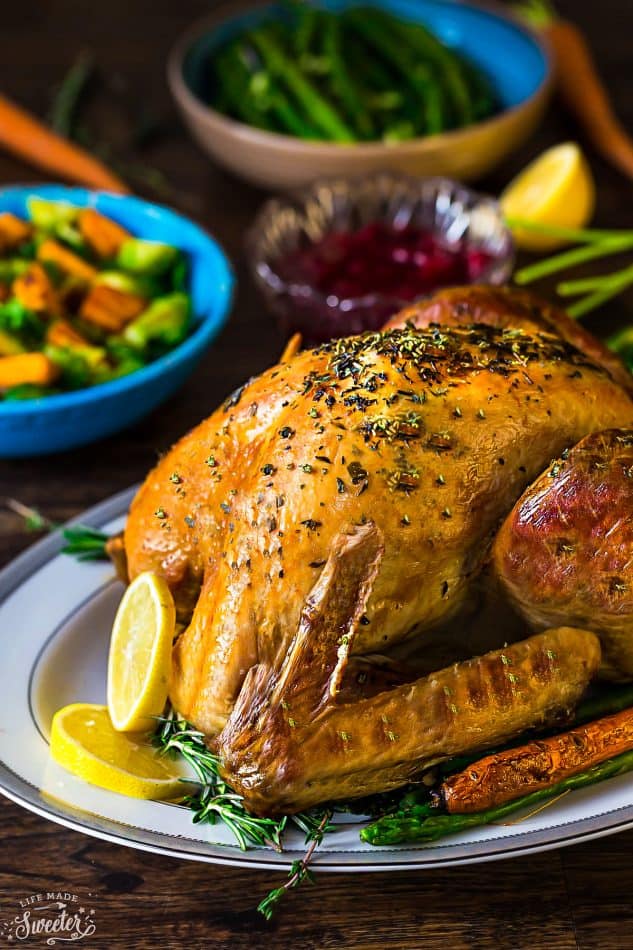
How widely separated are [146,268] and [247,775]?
5.22 feet

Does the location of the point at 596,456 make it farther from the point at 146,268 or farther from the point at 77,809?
the point at 146,268

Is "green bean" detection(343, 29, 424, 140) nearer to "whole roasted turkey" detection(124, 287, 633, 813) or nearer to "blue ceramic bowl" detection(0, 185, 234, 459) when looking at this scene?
"blue ceramic bowl" detection(0, 185, 234, 459)

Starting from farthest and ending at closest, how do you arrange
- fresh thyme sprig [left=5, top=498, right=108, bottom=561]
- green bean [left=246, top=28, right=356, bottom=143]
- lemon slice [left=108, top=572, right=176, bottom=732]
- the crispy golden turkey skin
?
green bean [left=246, top=28, right=356, bottom=143], fresh thyme sprig [left=5, top=498, right=108, bottom=561], lemon slice [left=108, top=572, right=176, bottom=732], the crispy golden turkey skin

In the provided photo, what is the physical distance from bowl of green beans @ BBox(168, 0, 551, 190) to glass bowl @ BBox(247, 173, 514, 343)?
0.07 meters

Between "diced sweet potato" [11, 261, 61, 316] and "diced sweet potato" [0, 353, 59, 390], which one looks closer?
"diced sweet potato" [0, 353, 59, 390]

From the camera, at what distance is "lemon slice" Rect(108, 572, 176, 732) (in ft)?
5.44

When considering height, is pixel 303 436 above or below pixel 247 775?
above

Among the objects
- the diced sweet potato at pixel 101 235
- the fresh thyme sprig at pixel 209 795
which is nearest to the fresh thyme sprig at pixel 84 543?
the fresh thyme sprig at pixel 209 795

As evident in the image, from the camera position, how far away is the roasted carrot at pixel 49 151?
3.44 meters

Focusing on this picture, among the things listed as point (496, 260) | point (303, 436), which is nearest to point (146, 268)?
point (496, 260)

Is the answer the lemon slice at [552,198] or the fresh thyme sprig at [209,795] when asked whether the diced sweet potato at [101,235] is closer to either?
the lemon slice at [552,198]

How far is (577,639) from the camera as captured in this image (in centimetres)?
158

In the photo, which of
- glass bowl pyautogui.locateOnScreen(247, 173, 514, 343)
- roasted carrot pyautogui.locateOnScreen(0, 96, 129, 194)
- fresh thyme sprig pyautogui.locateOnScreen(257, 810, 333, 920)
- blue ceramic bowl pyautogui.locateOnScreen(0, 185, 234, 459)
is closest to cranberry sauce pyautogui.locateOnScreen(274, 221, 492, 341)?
glass bowl pyautogui.locateOnScreen(247, 173, 514, 343)

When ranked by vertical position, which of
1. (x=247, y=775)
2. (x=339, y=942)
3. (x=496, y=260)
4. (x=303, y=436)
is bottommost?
(x=496, y=260)
